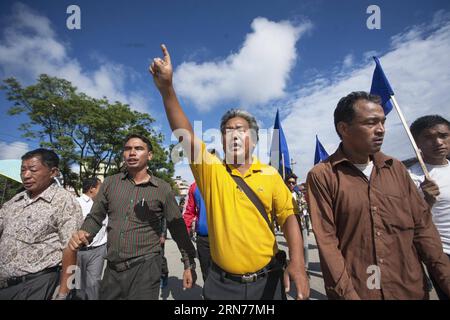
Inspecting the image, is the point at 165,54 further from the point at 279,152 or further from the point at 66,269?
the point at 279,152

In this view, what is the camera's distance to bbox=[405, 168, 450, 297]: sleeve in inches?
66.7

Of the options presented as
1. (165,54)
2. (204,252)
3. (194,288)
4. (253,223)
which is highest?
(165,54)

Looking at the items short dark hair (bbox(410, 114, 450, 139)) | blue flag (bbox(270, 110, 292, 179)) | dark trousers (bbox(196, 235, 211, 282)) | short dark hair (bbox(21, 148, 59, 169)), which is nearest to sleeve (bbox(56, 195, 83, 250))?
short dark hair (bbox(21, 148, 59, 169))

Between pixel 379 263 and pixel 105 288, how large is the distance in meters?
2.29

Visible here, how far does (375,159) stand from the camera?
1.90m

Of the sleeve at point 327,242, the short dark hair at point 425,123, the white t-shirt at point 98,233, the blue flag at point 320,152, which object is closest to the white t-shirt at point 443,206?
the short dark hair at point 425,123

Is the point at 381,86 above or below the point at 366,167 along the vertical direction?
above

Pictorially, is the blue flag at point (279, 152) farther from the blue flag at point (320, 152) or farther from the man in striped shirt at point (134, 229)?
the man in striped shirt at point (134, 229)

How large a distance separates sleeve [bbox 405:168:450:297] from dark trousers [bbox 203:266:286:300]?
1.00 m

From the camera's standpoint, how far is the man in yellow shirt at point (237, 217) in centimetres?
170

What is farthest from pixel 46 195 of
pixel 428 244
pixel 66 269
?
pixel 428 244

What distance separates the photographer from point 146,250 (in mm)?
2395

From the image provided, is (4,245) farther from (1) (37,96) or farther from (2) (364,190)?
(1) (37,96)

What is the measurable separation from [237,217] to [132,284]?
128cm
